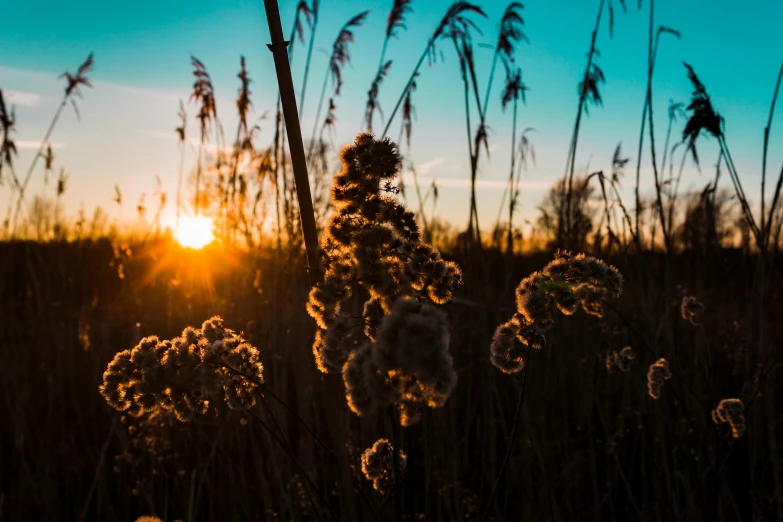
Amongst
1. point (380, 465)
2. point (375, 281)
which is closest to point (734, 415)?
point (380, 465)

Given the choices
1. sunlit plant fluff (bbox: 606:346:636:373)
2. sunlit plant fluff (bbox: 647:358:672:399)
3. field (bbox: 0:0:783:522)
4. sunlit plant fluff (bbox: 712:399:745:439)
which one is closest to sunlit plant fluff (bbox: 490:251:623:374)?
field (bbox: 0:0:783:522)

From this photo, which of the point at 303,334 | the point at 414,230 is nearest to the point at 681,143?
the point at 303,334

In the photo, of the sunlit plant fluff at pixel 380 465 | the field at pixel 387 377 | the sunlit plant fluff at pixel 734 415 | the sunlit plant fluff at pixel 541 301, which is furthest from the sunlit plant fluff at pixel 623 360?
the sunlit plant fluff at pixel 380 465

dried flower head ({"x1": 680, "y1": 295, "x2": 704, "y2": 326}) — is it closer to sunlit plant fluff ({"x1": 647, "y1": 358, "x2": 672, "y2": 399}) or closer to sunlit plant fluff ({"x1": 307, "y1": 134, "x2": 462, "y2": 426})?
sunlit plant fluff ({"x1": 647, "y1": 358, "x2": 672, "y2": 399})

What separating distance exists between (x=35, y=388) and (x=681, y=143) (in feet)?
16.7

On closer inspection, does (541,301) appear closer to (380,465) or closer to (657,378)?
(380,465)

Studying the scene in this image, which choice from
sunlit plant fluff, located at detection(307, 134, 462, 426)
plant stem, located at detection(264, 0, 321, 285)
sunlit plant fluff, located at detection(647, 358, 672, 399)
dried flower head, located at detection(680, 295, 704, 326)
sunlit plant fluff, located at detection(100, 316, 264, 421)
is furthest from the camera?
dried flower head, located at detection(680, 295, 704, 326)

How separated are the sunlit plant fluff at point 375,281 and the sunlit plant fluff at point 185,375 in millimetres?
195

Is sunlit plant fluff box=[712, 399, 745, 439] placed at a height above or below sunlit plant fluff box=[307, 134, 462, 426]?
below

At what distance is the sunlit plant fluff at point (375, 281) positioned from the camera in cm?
76

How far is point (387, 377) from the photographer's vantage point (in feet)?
2.69

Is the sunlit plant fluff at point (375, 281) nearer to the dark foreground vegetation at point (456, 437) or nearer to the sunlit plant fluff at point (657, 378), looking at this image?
the dark foreground vegetation at point (456, 437)

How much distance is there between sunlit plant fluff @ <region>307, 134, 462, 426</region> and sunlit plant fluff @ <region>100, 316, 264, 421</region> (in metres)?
0.19

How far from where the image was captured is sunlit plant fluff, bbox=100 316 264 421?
1.13 meters
